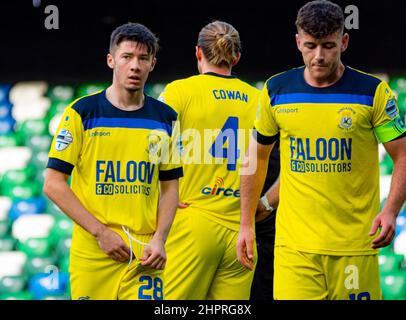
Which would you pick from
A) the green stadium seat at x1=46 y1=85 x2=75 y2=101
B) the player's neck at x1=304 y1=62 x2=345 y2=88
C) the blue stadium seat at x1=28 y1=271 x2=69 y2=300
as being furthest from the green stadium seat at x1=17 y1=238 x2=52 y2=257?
the player's neck at x1=304 y1=62 x2=345 y2=88

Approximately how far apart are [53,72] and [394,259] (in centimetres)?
327

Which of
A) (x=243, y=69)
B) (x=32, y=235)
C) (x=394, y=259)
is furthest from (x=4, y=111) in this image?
(x=394, y=259)

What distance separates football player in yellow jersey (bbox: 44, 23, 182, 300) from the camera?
4562 millimetres

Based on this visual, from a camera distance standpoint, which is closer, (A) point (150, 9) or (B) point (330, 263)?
(B) point (330, 263)

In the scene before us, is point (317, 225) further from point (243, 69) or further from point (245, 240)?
point (243, 69)

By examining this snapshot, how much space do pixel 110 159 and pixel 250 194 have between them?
785mm

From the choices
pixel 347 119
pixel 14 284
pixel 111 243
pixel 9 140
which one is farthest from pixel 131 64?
pixel 9 140

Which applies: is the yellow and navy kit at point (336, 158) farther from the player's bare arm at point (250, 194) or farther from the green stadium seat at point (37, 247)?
the green stadium seat at point (37, 247)

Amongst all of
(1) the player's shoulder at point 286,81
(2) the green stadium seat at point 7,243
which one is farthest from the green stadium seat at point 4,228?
(1) the player's shoulder at point 286,81

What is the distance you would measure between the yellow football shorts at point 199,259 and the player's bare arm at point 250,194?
0.63m

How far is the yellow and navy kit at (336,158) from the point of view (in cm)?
466

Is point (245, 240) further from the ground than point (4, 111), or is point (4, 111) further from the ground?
point (4, 111)

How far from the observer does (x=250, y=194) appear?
495 cm

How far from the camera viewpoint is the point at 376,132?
469cm
